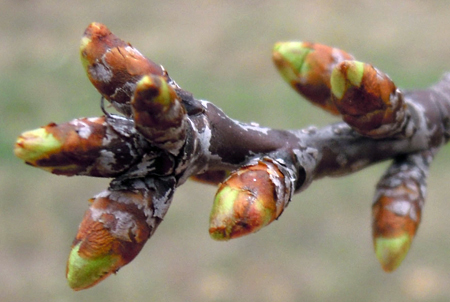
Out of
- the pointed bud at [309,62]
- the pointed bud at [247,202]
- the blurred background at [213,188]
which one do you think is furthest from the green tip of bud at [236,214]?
the blurred background at [213,188]

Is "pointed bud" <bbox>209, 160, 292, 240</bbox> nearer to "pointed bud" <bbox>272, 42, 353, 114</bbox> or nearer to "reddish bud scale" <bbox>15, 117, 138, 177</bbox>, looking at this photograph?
"reddish bud scale" <bbox>15, 117, 138, 177</bbox>

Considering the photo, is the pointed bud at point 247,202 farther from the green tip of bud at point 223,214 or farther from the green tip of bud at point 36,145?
the green tip of bud at point 36,145

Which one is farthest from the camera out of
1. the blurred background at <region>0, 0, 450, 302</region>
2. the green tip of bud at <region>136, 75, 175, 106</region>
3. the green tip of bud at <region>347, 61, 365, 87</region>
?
the blurred background at <region>0, 0, 450, 302</region>

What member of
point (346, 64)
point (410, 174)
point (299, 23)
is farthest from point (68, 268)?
point (299, 23)

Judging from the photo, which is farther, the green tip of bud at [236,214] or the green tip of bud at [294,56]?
the green tip of bud at [294,56]

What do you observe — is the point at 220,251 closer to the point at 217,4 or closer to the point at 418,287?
the point at 418,287

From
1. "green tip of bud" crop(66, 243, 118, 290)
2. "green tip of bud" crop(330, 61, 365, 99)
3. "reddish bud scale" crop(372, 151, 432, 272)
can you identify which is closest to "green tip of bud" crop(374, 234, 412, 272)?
"reddish bud scale" crop(372, 151, 432, 272)
